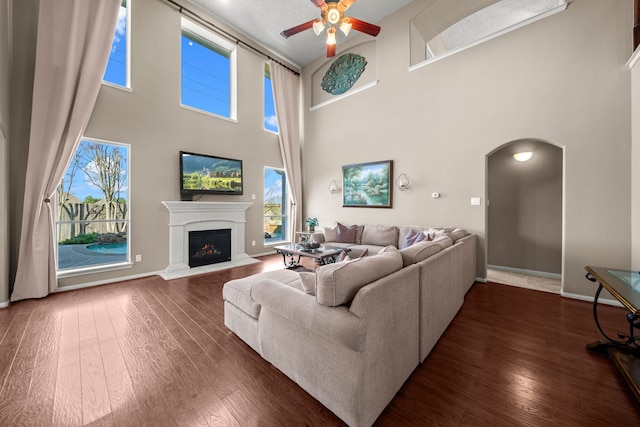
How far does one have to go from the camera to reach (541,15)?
134 inches

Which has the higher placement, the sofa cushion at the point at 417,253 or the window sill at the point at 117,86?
the window sill at the point at 117,86

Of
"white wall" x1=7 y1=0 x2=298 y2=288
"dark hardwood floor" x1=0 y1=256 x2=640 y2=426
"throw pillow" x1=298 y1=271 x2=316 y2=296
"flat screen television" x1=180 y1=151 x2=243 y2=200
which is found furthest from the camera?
"flat screen television" x1=180 y1=151 x2=243 y2=200

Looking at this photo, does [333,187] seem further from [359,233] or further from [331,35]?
[331,35]

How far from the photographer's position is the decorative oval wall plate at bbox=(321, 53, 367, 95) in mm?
5672

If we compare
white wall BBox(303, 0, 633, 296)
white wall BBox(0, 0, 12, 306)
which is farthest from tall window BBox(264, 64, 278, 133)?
white wall BBox(0, 0, 12, 306)

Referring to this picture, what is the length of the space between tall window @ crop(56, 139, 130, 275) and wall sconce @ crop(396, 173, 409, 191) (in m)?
4.85

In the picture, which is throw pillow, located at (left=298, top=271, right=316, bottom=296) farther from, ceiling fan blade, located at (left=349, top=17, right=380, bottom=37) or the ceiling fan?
ceiling fan blade, located at (left=349, top=17, right=380, bottom=37)

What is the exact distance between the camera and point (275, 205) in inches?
252

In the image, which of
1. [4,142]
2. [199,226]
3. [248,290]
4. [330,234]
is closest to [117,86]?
[4,142]

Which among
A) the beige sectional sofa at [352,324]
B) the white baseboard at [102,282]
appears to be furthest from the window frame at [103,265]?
the beige sectional sofa at [352,324]

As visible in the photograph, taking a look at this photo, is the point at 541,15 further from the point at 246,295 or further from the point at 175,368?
the point at 175,368

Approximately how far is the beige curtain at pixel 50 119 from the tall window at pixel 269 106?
332cm

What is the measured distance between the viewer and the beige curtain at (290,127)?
619 centimetres

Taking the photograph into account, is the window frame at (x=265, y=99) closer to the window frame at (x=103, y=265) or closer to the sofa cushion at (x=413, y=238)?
the window frame at (x=103, y=265)
